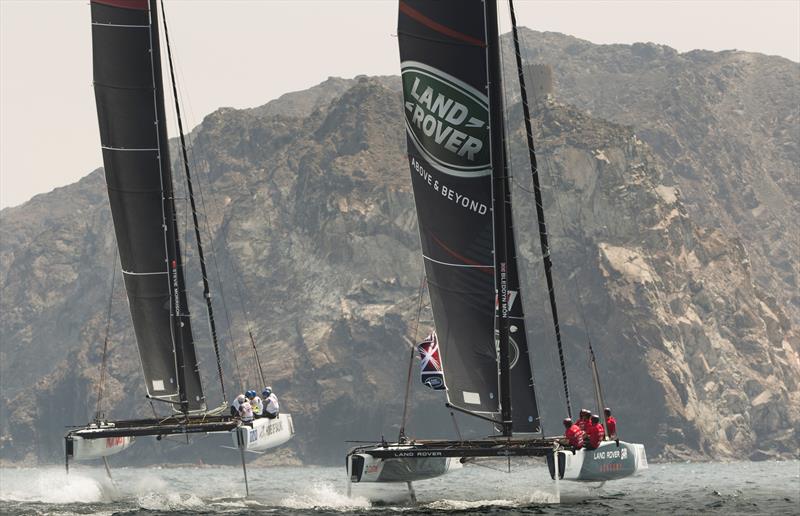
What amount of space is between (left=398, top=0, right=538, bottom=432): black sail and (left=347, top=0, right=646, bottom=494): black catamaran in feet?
0.08

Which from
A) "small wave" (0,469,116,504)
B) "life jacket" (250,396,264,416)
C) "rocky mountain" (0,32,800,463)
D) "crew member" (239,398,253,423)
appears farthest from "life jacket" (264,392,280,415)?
"rocky mountain" (0,32,800,463)

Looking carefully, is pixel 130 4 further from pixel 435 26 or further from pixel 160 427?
pixel 160 427

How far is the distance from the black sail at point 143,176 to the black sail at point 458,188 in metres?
10.1

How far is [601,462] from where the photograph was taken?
31.0 metres

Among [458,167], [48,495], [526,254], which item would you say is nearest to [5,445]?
[526,254]

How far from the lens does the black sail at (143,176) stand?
39469 millimetres

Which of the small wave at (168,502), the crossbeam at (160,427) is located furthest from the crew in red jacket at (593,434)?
the small wave at (168,502)

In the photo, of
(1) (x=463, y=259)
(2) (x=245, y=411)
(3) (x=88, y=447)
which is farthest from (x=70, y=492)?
(1) (x=463, y=259)

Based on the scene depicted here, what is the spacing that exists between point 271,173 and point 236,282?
2077 cm

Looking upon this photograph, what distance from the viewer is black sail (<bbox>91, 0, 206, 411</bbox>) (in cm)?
3947

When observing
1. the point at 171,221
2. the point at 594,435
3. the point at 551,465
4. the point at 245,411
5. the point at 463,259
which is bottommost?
the point at 551,465

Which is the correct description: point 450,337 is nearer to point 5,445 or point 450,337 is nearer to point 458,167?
point 458,167

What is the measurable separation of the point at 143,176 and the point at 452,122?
11846mm

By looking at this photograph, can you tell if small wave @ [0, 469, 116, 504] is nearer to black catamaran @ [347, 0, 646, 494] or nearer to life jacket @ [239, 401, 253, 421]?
life jacket @ [239, 401, 253, 421]
